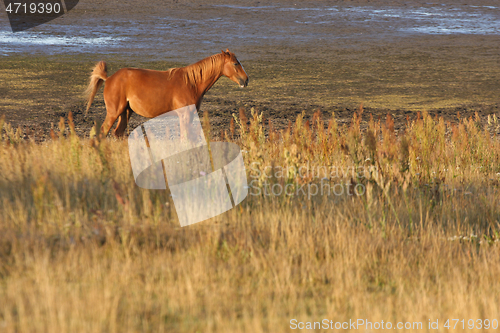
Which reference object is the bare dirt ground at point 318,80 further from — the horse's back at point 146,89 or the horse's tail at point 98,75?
the horse's back at point 146,89

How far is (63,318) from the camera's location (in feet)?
9.84

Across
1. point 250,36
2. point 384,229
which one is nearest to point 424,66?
point 250,36

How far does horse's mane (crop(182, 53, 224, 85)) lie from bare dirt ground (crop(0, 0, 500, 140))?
3160 mm

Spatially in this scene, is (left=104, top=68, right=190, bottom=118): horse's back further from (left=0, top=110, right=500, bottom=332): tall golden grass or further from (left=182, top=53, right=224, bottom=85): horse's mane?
(left=0, top=110, right=500, bottom=332): tall golden grass

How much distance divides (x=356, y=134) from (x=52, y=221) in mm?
3244

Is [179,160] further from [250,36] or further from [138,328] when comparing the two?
[250,36]

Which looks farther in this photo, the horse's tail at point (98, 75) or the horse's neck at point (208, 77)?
the horse's tail at point (98, 75)

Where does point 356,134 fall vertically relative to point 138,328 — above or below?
above

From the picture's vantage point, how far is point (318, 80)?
19891 millimetres

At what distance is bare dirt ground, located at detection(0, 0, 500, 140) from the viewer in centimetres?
1365

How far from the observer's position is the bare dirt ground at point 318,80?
44.8 feet

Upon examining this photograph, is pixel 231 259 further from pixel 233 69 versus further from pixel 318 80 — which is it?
pixel 318 80

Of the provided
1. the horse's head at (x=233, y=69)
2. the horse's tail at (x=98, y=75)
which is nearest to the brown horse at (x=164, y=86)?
the horse's head at (x=233, y=69)

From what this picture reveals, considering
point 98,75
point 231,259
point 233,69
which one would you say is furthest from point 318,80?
point 231,259
